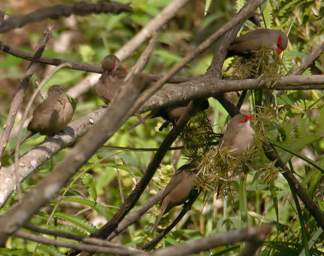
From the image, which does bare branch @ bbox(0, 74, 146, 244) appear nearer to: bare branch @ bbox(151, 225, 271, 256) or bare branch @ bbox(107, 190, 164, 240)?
bare branch @ bbox(151, 225, 271, 256)

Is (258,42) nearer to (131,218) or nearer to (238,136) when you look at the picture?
(238,136)

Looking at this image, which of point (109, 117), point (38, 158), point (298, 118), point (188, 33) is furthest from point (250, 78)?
point (188, 33)

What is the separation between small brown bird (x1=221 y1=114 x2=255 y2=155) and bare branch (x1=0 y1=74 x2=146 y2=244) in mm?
1345

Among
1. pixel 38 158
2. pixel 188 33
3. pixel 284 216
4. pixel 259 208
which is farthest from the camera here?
pixel 188 33

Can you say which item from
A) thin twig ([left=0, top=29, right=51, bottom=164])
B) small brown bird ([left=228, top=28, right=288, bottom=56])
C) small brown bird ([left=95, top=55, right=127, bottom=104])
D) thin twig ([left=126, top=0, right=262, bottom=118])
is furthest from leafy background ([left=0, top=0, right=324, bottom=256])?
thin twig ([left=126, top=0, right=262, bottom=118])

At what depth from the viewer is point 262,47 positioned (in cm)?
448

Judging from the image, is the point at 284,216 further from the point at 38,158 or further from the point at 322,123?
the point at 38,158

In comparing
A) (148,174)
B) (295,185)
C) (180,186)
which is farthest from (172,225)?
(295,185)

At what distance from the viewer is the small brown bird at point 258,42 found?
14.7ft

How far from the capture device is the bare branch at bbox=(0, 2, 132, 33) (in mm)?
2693

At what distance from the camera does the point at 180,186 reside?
165 inches

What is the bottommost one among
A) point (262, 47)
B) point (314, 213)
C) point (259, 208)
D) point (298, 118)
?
point (259, 208)

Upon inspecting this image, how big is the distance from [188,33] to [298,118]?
17.0 feet

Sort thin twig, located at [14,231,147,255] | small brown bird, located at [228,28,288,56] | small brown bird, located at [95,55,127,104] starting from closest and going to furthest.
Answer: thin twig, located at [14,231,147,255], small brown bird, located at [228,28,288,56], small brown bird, located at [95,55,127,104]
